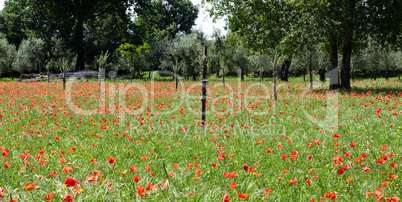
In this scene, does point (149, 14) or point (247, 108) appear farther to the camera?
point (149, 14)

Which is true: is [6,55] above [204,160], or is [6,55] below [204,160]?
above

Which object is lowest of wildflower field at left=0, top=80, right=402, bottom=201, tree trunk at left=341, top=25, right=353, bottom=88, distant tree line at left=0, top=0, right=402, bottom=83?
wildflower field at left=0, top=80, right=402, bottom=201

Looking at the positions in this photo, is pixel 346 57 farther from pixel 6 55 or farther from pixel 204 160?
pixel 6 55

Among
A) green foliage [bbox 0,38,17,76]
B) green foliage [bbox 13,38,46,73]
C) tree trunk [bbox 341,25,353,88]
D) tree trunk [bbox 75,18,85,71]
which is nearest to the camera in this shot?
tree trunk [bbox 341,25,353,88]

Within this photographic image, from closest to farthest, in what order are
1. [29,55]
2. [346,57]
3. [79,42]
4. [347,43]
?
[347,43]
[346,57]
[79,42]
[29,55]

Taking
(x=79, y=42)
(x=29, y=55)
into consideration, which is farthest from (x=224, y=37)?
(x=29, y=55)

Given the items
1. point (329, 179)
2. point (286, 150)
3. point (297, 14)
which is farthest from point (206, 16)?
point (329, 179)

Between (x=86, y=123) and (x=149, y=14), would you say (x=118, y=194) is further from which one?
(x=149, y=14)

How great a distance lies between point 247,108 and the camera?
9016 millimetres

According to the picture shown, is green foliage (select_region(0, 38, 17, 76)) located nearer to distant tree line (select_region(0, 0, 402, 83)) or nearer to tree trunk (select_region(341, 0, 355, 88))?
distant tree line (select_region(0, 0, 402, 83))

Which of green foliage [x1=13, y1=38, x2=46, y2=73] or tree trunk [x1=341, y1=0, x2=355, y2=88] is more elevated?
green foliage [x1=13, y1=38, x2=46, y2=73]

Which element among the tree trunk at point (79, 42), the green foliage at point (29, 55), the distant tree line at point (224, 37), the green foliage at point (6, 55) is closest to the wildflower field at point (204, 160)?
the distant tree line at point (224, 37)

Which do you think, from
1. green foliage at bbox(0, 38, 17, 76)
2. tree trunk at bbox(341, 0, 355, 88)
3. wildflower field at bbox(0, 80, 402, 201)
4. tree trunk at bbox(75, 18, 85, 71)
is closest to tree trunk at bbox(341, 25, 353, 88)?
tree trunk at bbox(341, 0, 355, 88)

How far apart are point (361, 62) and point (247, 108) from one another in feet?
116
